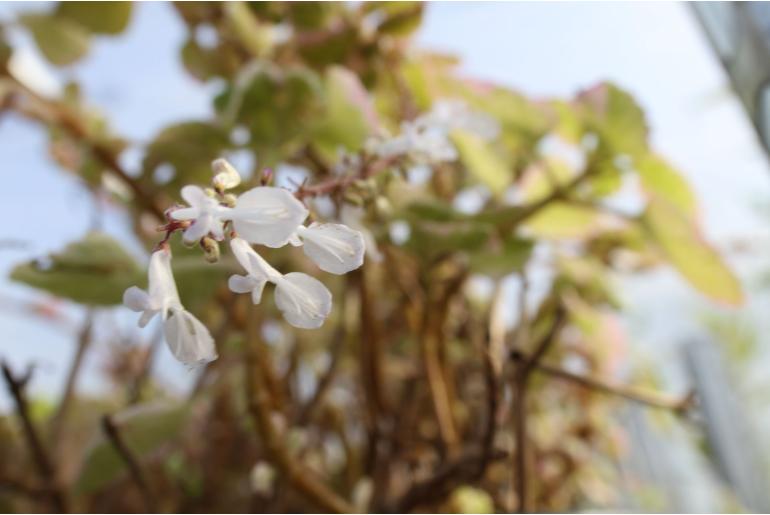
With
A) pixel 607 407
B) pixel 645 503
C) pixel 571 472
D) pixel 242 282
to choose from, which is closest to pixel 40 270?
pixel 242 282

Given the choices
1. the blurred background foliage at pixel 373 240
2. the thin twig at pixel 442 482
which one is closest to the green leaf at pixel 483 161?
the blurred background foliage at pixel 373 240

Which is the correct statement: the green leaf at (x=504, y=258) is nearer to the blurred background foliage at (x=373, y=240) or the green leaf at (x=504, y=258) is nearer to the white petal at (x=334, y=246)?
the blurred background foliage at (x=373, y=240)

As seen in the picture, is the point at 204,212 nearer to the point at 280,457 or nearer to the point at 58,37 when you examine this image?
the point at 280,457

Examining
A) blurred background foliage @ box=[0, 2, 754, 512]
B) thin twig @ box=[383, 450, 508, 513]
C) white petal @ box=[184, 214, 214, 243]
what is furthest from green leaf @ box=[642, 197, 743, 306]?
white petal @ box=[184, 214, 214, 243]

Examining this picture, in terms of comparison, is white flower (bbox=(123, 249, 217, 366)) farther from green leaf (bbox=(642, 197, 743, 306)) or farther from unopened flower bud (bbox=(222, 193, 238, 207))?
green leaf (bbox=(642, 197, 743, 306))

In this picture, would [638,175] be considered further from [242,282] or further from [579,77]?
[242,282]
